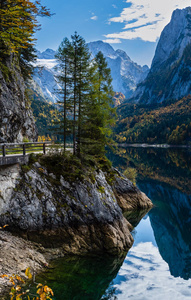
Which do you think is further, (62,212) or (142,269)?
(142,269)

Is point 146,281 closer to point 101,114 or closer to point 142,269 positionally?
point 142,269

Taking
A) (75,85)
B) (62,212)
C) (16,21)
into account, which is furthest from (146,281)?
(16,21)

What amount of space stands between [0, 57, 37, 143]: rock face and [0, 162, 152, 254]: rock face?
858cm

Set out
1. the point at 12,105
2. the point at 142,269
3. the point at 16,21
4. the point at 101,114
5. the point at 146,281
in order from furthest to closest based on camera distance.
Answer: the point at 101,114, the point at 12,105, the point at 16,21, the point at 142,269, the point at 146,281

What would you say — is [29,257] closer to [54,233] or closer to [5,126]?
[54,233]

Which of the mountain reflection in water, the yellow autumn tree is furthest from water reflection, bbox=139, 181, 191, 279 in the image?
the yellow autumn tree

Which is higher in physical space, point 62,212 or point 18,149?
point 18,149

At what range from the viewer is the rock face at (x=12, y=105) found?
24.0 m

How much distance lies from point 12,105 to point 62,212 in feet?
47.7

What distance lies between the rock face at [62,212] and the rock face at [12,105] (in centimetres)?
858

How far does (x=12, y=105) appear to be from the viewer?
25.7 metres

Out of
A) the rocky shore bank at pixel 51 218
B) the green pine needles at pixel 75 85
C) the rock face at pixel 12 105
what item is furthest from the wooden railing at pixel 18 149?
the rock face at pixel 12 105

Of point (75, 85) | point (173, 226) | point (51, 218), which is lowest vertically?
point (173, 226)

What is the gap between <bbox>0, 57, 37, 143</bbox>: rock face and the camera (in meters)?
24.0
